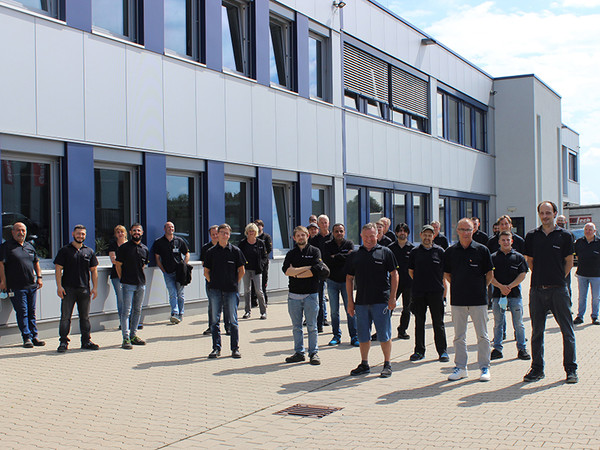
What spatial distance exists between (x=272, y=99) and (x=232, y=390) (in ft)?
33.6

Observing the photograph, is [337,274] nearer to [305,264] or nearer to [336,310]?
[336,310]

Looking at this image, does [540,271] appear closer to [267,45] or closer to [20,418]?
[20,418]

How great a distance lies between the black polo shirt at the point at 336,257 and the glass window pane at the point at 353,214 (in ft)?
31.8

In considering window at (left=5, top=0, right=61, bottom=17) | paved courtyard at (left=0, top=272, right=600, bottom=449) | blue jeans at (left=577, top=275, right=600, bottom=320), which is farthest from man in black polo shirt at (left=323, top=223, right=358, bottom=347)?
window at (left=5, top=0, right=61, bottom=17)

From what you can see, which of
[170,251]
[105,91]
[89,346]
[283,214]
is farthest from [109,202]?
[283,214]

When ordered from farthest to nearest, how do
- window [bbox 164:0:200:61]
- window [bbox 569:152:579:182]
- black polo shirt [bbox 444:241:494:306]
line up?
window [bbox 569:152:579:182] → window [bbox 164:0:200:61] → black polo shirt [bbox 444:241:494:306]

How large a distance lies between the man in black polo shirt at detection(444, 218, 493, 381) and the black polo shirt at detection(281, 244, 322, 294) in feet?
6.07

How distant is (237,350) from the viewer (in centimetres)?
937

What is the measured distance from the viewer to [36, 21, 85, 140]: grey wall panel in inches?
437

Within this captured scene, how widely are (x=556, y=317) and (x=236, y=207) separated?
9460 mm

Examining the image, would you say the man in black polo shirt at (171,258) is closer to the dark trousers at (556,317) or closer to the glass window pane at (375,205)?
the dark trousers at (556,317)

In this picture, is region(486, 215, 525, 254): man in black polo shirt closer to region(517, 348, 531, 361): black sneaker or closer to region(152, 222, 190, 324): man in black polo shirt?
region(517, 348, 531, 361): black sneaker

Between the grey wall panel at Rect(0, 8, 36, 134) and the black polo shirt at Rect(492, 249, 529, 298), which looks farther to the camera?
the grey wall panel at Rect(0, 8, 36, 134)

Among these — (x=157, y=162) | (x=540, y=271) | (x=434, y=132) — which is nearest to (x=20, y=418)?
(x=540, y=271)
